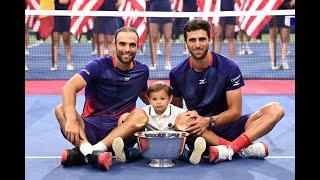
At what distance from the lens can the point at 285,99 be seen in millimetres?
7684

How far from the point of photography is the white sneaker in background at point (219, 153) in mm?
4559

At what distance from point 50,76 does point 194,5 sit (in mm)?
3185

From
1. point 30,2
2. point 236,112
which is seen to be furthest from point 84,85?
point 30,2

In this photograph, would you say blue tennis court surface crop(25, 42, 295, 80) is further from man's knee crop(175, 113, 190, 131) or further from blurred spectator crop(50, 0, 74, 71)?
man's knee crop(175, 113, 190, 131)

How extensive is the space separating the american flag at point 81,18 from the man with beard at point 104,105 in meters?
5.08

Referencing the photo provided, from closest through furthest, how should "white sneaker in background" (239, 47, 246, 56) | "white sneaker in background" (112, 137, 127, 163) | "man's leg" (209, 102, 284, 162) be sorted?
"white sneaker in background" (112, 137, 127, 163), "man's leg" (209, 102, 284, 162), "white sneaker in background" (239, 47, 246, 56)

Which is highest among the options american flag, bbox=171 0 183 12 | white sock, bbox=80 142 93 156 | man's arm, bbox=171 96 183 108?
american flag, bbox=171 0 183 12

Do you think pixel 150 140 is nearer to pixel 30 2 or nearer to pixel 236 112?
pixel 236 112

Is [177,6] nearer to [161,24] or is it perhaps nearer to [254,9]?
[161,24]

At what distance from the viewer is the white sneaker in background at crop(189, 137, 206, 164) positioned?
14.7 feet

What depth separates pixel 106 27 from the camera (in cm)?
1051

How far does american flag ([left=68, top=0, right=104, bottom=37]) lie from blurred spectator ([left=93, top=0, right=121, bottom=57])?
0.55ft

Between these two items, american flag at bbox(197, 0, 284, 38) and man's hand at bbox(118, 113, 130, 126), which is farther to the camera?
american flag at bbox(197, 0, 284, 38)

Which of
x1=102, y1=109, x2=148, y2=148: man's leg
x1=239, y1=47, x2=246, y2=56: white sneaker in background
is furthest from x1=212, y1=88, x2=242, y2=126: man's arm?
x1=239, y1=47, x2=246, y2=56: white sneaker in background
